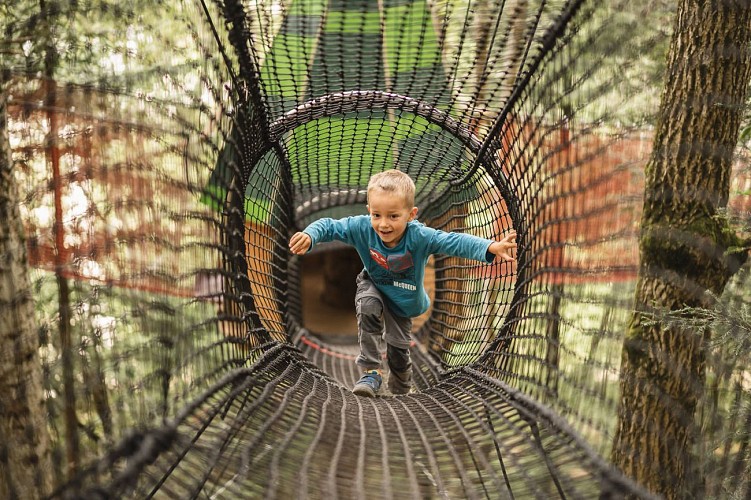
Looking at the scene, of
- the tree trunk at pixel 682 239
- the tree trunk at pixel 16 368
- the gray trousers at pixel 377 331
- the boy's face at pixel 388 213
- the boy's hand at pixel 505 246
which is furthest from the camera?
the gray trousers at pixel 377 331

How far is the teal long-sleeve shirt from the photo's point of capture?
1496 mm

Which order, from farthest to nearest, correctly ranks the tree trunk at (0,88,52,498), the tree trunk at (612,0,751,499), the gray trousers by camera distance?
the gray trousers → the tree trunk at (612,0,751,499) → the tree trunk at (0,88,52,498)

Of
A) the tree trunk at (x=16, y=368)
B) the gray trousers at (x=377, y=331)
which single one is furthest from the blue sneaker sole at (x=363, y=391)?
the tree trunk at (x=16, y=368)

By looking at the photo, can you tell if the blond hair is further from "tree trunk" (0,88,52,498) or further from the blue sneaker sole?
"tree trunk" (0,88,52,498)

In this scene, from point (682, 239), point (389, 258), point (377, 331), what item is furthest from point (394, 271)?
point (682, 239)

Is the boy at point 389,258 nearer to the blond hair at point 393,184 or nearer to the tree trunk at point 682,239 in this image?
the blond hair at point 393,184

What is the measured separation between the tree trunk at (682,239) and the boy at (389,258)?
1.43 ft

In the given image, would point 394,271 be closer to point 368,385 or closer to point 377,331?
point 377,331

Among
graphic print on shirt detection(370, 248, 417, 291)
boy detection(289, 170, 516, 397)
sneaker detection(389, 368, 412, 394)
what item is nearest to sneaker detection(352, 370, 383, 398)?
boy detection(289, 170, 516, 397)

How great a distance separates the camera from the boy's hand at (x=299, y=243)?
1.32 metres

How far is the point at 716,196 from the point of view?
140 cm

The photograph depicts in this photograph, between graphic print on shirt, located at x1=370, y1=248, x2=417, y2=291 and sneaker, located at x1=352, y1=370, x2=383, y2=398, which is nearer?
sneaker, located at x1=352, y1=370, x2=383, y2=398

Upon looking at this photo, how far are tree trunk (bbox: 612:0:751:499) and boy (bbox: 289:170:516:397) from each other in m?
0.44

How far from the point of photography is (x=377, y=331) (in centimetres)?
162
